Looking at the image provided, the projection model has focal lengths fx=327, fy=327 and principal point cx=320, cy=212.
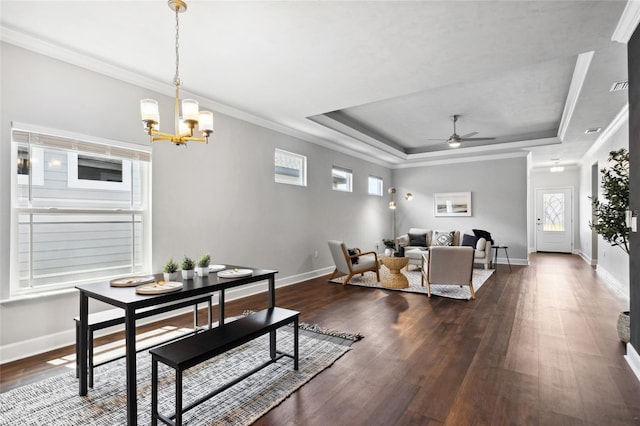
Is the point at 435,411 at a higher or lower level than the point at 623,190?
lower

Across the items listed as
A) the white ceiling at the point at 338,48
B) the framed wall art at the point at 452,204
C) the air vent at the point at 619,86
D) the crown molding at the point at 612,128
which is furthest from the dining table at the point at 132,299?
the framed wall art at the point at 452,204

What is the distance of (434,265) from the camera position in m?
4.88

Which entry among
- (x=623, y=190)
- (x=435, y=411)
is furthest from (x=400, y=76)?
(x=435, y=411)

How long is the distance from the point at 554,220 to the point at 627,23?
9.54 metres

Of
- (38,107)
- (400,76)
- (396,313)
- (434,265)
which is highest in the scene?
(400,76)

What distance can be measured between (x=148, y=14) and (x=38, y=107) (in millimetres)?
1415

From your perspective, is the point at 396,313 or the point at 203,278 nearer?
the point at 203,278

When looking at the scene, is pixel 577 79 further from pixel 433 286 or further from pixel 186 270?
pixel 186 270

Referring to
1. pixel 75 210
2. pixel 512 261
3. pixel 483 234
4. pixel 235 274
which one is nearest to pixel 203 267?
pixel 235 274

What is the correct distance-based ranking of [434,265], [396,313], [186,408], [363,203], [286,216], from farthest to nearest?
[363,203]
[286,216]
[434,265]
[396,313]
[186,408]

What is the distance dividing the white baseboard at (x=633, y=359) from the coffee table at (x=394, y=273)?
2919mm

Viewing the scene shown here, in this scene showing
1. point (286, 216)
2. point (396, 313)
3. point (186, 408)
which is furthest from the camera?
point (286, 216)

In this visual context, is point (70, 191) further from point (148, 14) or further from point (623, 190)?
point (623, 190)

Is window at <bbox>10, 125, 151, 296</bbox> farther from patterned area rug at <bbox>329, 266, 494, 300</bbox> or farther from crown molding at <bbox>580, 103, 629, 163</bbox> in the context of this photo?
crown molding at <bbox>580, 103, 629, 163</bbox>
